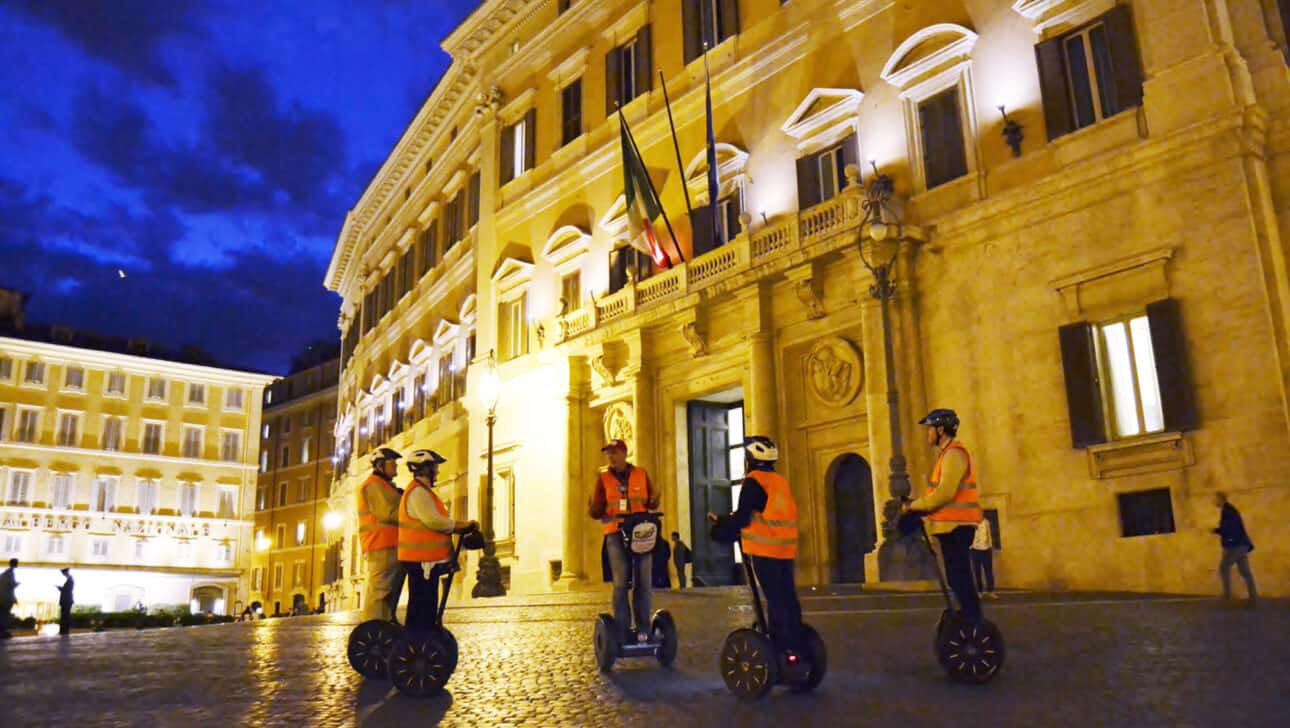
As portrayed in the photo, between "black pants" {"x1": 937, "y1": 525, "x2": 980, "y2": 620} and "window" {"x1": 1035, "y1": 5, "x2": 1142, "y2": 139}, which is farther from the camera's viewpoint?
"window" {"x1": 1035, "y1": 5, "x2": 1142, "y2": 139}

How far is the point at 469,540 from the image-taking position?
655 cm

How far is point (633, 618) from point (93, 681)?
444cm

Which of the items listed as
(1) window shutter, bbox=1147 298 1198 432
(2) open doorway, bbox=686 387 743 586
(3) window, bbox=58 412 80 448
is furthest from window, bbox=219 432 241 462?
(1) window shutter, bbox=1147 298 1198 432

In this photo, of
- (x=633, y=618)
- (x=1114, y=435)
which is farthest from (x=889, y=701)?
(x=1114, y=435)

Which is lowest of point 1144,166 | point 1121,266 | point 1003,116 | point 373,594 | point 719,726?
point 719,726

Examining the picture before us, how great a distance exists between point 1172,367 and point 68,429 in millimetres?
56624

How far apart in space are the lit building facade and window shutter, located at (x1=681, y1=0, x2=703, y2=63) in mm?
46151

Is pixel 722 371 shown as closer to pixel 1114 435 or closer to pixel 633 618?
pixel 1114 435

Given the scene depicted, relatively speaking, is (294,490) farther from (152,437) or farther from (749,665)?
(749,665)

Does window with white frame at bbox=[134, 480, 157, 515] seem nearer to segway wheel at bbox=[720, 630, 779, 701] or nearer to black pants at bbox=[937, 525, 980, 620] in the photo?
segway wheel at bbox=[720, 630, 779, 701]

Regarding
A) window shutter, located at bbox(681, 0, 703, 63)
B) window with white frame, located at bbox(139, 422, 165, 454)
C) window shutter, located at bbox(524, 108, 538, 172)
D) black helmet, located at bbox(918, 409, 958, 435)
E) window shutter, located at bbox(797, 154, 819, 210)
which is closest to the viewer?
black helmet, located at bbox(918, 409, 958, 435)

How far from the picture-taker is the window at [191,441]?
58.9 metres

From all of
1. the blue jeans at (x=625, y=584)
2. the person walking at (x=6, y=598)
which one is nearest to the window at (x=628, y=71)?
the person walking at (x=6, y=598)

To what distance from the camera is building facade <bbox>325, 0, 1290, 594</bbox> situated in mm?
13438
